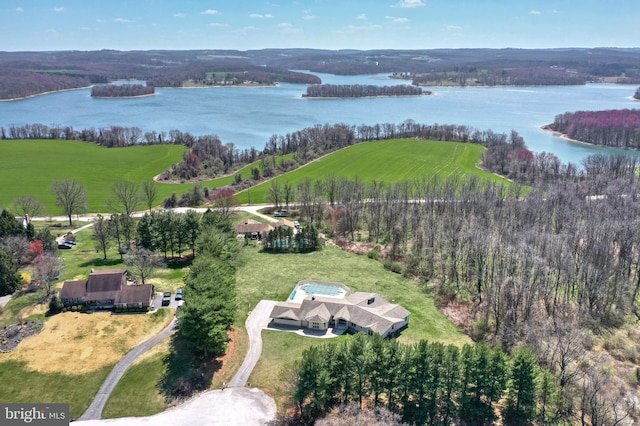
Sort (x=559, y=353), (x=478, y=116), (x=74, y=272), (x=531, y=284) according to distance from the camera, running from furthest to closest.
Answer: (x=478, y=116) → (x=74, y=272) → (x=531, y=284) → (x=559, y=353)

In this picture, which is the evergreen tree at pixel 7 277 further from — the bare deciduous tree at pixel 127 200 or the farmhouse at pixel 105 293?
the bare deciduous tree at pixel 127 200

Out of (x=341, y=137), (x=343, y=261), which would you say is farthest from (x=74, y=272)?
(x=341, y=137)

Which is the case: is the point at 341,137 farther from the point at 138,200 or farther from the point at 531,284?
the point at 531,284

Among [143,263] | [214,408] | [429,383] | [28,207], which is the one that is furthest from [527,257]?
[28,207]

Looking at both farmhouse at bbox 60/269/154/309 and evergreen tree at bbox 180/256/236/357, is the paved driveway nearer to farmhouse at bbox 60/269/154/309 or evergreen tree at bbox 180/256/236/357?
evergreen tree at bbox 180/256/236/357

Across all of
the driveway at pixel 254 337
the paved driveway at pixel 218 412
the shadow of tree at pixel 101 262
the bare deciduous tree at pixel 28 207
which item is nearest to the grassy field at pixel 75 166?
the bare deciduous tree at pixel 28 207

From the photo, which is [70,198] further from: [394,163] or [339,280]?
[394,163]

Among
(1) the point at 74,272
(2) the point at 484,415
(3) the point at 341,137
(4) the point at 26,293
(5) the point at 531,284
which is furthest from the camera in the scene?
(3) the point at 341,137

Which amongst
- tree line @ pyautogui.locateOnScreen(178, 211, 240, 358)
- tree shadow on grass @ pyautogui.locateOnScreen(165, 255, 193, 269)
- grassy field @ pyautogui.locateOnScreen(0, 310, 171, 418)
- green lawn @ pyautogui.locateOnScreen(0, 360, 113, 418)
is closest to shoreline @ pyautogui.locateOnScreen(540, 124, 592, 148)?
tree shadow on grass @ pyautogui.locateOnScreen(165, 255, 193, 269)
